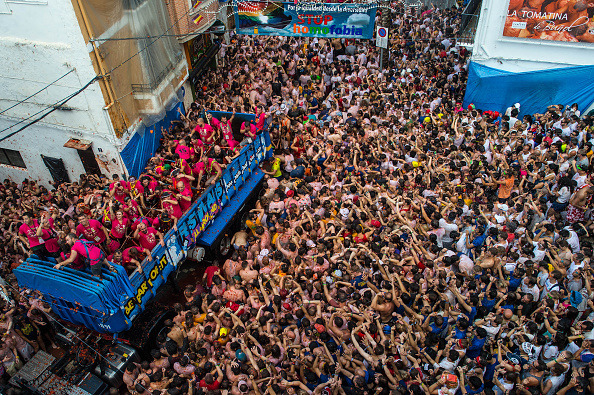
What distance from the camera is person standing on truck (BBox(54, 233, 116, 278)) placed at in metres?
6.84

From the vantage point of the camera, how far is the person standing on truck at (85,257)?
684cm

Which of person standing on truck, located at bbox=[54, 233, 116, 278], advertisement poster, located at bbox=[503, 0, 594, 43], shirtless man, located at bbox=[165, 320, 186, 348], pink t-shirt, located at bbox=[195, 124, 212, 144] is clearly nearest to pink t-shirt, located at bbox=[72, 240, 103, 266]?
person standing on truck, located at bbox=[54, 233, 116, 278]

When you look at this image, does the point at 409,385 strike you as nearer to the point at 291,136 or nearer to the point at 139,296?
the point at 139,296

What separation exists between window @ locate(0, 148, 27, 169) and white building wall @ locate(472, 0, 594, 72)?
14.9 m

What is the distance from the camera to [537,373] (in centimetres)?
586

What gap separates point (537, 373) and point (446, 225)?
10.3ft

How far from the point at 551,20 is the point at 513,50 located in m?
1.28

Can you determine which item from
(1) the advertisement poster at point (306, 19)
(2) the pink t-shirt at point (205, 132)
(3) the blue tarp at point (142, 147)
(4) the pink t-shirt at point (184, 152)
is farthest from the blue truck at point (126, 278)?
(1) the advertisement poster at point (306, 19)

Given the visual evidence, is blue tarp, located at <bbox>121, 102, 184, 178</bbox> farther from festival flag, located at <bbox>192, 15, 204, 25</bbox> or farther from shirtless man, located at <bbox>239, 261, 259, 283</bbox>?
shirtless man, located at <bbox>239, 261, 259, 283</bbox>

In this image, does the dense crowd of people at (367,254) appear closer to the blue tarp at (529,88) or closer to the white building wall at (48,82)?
the white building wall at (48,82)

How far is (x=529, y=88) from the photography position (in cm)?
1369

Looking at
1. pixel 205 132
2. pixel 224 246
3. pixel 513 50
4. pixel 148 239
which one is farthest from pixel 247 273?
pixel 513 50

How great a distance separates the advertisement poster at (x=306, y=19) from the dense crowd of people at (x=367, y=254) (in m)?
2.68

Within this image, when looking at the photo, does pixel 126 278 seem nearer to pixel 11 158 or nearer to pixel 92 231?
pixel 92 231
